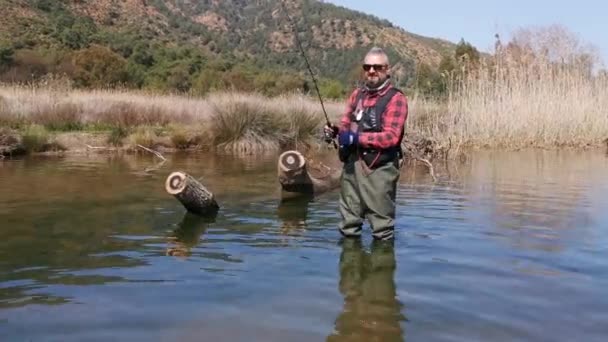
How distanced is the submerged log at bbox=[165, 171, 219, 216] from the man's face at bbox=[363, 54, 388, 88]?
2.49 m

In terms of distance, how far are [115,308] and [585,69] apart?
55.3ft

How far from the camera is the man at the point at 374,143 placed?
569 cm

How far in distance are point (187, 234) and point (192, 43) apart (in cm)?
5865

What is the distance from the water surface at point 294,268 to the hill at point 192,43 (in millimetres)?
8792

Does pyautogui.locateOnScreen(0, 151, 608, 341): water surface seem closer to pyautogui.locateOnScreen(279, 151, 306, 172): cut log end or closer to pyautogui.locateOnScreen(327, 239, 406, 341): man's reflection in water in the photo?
pyautogui.locateOnScreen(327, 239, 406, 341): man's reflection in water

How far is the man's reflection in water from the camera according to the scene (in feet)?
13.1

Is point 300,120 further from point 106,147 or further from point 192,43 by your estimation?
point 192,43

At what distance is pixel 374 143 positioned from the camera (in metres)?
5.69

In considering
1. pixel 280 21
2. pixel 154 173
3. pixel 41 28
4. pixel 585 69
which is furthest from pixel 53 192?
pixel 280 21

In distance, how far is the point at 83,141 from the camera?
17.2m

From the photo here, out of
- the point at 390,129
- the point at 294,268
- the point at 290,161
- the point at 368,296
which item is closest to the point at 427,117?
the point at 290,161

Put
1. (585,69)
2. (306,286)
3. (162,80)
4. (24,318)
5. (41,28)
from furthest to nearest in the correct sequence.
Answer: (41,28) → (162,80) → (585,69) → (306,286) → (24,318)

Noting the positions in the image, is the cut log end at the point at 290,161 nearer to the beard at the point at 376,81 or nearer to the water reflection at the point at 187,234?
the water reflection at the point at 187,234

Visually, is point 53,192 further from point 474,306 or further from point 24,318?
point 474,306
